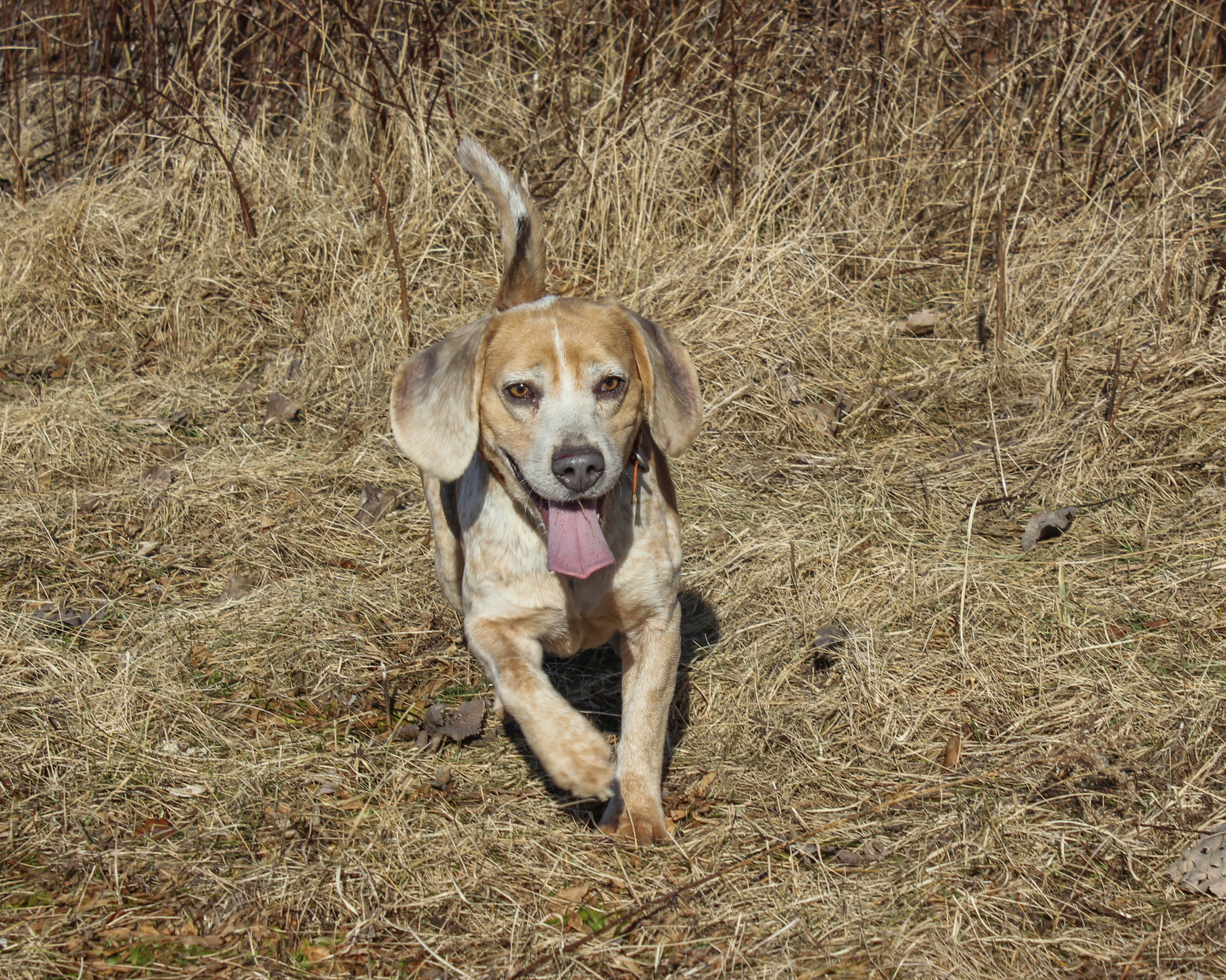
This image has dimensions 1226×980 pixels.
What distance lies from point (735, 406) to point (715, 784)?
222cm

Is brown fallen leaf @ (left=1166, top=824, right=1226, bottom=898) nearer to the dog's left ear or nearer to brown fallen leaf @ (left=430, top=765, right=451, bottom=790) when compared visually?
the dog's left ear

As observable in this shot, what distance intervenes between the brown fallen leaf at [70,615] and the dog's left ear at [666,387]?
202 centimetres

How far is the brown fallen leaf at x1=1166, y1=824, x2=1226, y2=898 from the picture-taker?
257 cm

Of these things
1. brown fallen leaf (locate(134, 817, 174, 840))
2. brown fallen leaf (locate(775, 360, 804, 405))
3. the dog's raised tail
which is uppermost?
the dog's raised tail

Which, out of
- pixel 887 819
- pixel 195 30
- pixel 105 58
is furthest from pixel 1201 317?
pixel 105 58

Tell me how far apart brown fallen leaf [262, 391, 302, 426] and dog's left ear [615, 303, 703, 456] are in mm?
2631

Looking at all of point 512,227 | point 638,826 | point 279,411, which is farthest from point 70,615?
point 638,826

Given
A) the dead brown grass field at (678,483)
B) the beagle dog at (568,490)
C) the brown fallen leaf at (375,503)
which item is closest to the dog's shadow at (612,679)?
the dead brown grass field at (678,483)

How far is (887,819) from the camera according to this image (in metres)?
2.98

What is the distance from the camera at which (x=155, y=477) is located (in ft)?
16.4

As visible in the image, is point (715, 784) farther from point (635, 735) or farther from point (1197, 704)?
point (1197, 704)

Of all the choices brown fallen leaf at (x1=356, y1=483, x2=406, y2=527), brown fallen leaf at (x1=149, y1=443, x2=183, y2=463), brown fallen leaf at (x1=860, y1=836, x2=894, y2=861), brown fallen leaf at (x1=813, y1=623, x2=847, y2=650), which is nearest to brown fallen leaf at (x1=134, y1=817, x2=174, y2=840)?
brown fallen leaf at (x1=860, y1=836, x2=894, y2=861)

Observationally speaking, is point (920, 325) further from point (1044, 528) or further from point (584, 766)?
point (584, 766)

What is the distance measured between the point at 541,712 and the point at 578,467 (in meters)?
0.58
